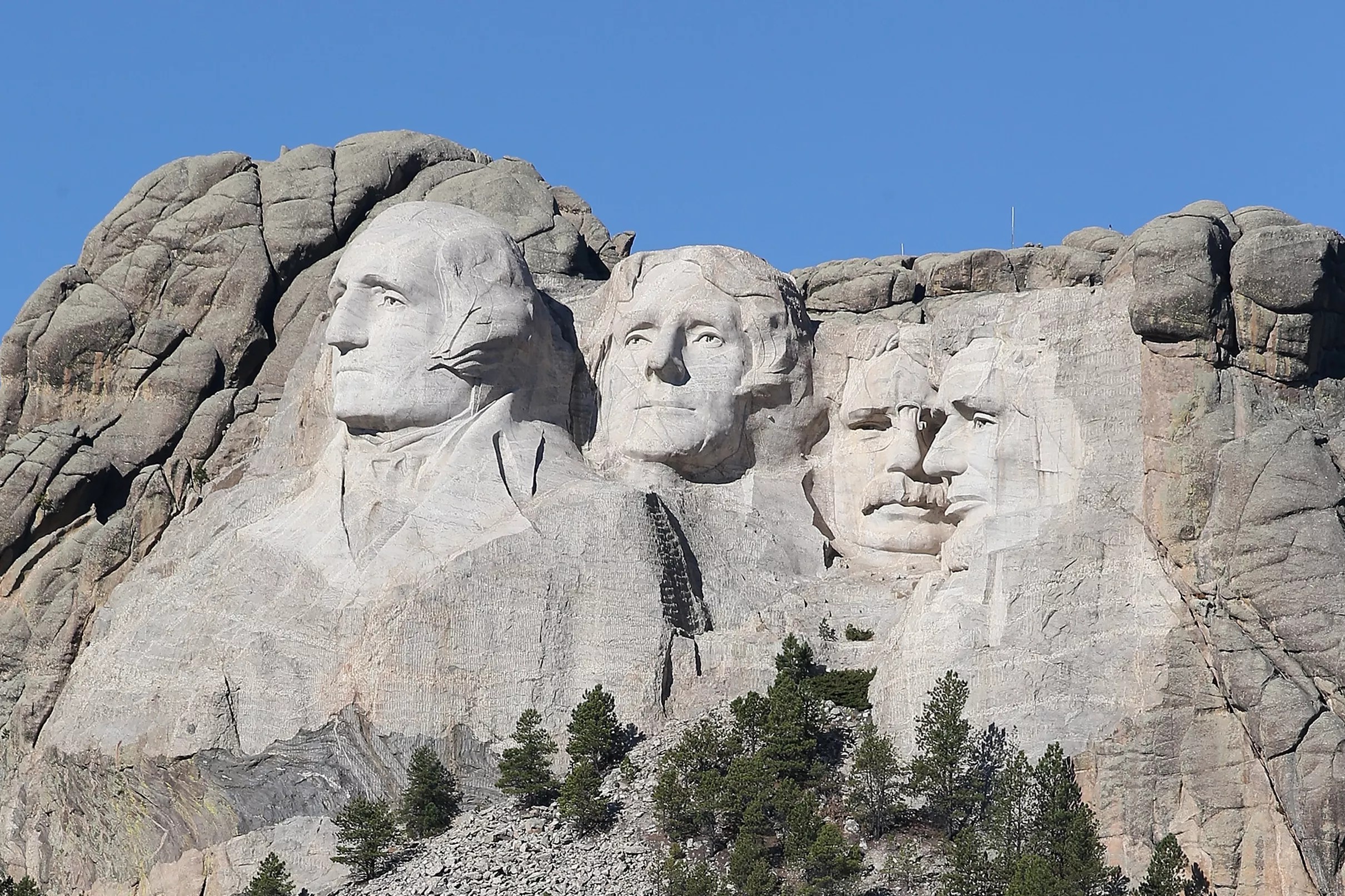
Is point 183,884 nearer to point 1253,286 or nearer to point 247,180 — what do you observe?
point 247,180

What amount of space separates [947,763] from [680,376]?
8.41 m

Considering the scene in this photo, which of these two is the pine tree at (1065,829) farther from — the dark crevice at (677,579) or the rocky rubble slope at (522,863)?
the dark crevice at (677,579)

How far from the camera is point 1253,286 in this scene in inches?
1617

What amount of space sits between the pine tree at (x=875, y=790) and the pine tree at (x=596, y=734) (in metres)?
3.17

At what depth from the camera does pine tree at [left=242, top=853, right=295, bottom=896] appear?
39281 millimetres

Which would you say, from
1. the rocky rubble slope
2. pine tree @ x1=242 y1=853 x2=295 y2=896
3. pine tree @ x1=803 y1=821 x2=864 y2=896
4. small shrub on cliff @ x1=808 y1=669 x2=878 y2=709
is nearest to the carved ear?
small shrub on cliff @ x1=808 y1=669 x2=878 y2=709

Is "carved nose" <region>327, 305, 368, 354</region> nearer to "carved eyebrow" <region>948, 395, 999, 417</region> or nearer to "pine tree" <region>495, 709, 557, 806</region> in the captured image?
"pine tree" <region>495, 709, 557, 806</region>

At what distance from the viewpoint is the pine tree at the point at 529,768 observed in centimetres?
4019

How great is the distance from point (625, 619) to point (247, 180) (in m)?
11.3

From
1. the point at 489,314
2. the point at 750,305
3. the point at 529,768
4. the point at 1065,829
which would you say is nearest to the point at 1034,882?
the point at 1065,829

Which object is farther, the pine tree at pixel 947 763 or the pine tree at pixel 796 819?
the pine tree at pixel 947 763

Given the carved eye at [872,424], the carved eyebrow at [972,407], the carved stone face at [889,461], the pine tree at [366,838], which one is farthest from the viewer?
the carved eye at [872,424]

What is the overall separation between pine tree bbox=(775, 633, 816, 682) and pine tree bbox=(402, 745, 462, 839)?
14.5ft

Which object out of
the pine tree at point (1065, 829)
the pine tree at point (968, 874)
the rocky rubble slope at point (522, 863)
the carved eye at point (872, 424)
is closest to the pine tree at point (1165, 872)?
the pine tree at point (1065, 829)
